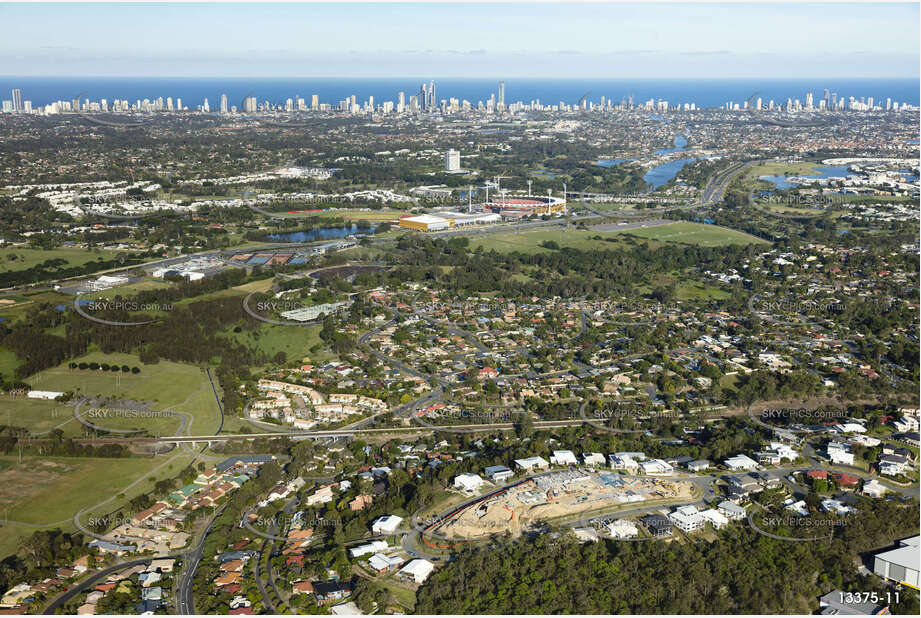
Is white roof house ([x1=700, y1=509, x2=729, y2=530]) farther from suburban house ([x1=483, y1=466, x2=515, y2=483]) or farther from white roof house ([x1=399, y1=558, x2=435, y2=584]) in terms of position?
white roof house ([x1=399, y1=558, x2=435, y2=584])

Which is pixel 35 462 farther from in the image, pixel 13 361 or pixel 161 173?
pixel 161 173

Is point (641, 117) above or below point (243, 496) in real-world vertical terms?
above

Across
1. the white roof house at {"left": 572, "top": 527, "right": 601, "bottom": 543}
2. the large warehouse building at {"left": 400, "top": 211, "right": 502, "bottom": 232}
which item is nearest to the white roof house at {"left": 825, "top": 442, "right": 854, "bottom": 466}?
the white roof house at {"left": 572, "top": 527, "right": 601, "bottom": 543}

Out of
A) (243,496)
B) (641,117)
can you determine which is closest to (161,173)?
(243,496)

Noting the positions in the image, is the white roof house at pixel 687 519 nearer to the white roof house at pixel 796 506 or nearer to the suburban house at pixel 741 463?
the white roof house at pixel 796 506

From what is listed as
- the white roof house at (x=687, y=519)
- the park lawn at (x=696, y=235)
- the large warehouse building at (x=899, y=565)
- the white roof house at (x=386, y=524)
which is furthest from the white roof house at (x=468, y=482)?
the park lawn at (x=696, y=235)
